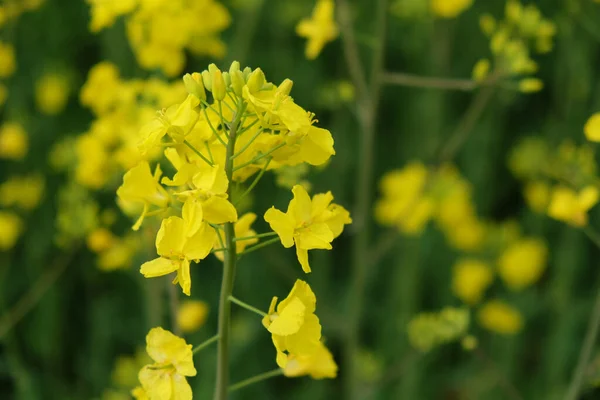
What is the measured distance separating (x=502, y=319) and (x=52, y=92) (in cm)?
226

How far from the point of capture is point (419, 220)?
297cm

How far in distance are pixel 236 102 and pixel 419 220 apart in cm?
179

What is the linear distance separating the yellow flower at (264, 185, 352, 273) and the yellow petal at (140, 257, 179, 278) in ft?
0.55

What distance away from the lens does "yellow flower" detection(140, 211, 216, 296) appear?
1.17m

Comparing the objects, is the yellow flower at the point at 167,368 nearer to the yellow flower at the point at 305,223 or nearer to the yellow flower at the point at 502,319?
the yellow flower at the point at 305,223

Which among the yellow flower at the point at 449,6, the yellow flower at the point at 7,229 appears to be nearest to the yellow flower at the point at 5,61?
the yellow flower at the point at 7,229

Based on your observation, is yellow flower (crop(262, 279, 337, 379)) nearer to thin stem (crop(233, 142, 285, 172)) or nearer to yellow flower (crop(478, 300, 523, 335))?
thin stem (crop(233, 142, 285, 172))

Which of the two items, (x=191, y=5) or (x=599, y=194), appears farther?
(x=191, y=5)

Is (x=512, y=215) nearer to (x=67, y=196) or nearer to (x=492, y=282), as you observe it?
(x=492, y=282)

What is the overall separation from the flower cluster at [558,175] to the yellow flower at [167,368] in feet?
3.91

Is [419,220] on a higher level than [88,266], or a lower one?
higher

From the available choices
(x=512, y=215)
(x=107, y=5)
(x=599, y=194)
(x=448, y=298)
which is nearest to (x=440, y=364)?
(x=448, y=298)

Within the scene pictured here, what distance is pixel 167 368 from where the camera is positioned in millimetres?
1269

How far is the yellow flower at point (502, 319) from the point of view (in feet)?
10.1
